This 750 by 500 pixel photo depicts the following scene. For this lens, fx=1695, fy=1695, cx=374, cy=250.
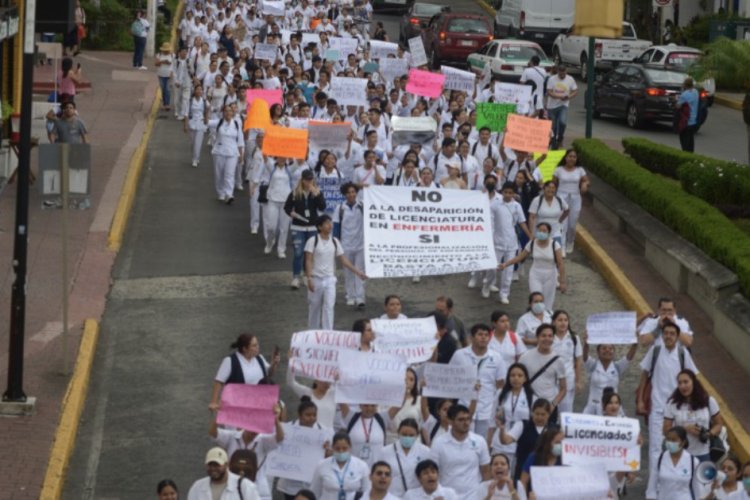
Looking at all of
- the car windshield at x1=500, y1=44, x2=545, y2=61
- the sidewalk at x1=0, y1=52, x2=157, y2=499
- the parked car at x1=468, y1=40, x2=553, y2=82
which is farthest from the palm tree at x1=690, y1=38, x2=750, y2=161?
the car windshield at x1=500, y1=44, x2=545, y2=61

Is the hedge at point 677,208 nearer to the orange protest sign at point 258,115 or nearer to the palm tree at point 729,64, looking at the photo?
the palm tree at point 729,64

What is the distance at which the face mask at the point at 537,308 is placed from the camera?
52.3 ft

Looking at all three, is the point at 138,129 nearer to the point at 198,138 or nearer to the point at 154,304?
the point at 198,138

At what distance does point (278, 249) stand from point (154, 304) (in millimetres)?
2676

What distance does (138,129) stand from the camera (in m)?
32.2

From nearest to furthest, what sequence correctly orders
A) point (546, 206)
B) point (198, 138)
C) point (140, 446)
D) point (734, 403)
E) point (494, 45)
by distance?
1. point (140, 446)
2. point (734, 403)
3. point (546, 206)
4. point (198, 138)
5. point (494, 45)

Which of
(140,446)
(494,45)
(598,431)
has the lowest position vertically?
(140,446)

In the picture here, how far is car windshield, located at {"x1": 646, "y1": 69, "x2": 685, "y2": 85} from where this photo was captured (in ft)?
115

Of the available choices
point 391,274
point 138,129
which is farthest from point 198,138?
point 391,274

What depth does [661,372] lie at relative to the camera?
1508 cm

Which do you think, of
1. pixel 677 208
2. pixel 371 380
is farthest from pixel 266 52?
pixel 371 380

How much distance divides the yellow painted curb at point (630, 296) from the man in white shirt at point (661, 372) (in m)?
1.19

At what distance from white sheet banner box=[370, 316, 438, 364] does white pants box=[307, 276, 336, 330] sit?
142 inches

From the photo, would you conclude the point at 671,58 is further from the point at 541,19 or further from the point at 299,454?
the point at 299,454
